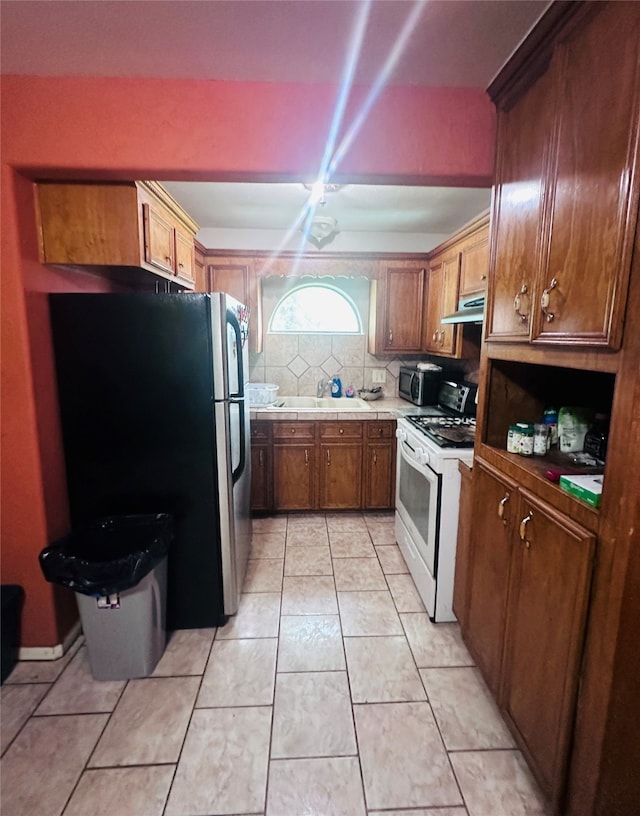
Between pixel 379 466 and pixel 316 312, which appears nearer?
pixel 379 466

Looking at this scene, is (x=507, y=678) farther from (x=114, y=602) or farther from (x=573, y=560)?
(x=114, y=602)

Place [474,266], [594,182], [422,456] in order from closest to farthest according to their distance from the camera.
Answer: [594,182] < [422,456] < [474,266]

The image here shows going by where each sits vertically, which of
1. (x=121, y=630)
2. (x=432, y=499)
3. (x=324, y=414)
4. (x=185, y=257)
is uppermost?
(x=185, y=257)

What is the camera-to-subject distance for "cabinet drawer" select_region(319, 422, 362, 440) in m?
3.16

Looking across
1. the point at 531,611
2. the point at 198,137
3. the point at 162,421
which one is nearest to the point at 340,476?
→ the point at 162,421

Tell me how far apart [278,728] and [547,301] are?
1787 mm

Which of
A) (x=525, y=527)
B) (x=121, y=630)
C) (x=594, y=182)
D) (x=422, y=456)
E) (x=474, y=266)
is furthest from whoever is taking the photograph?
(x=474, y=266)

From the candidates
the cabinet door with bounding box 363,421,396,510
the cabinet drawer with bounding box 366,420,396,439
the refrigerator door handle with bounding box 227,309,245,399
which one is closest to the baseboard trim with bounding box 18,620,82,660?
the refrigerator door handle with bounding box 227,309,245,399

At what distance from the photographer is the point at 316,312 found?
3.83 metres

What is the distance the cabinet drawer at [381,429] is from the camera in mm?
3172

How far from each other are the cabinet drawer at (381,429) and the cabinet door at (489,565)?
1448 mm

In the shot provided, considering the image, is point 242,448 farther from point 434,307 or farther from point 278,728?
point 434,307

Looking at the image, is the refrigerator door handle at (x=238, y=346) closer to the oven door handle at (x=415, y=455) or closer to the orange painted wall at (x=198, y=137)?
the orange painted wall at (x=198, y=137)

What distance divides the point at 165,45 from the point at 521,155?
125 cm
